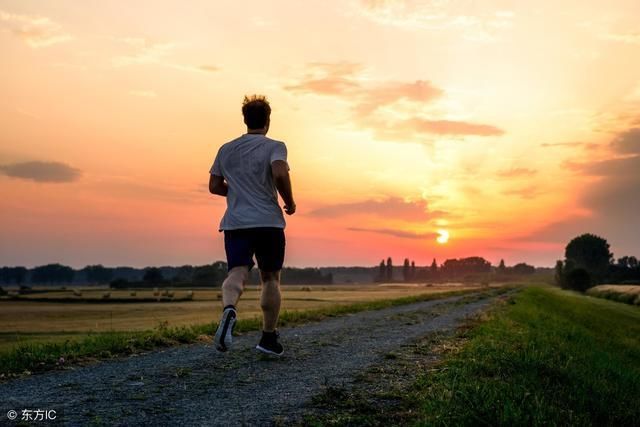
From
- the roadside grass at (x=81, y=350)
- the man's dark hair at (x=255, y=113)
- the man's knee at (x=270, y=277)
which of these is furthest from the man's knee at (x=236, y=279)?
the roadside grass at (x=81, y=350)

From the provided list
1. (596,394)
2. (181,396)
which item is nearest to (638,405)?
(596,394)

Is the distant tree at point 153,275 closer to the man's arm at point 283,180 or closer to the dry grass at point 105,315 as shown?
the dry grass at point 105,315

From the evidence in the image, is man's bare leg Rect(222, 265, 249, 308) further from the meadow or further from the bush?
the bush

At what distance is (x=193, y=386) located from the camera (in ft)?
16.7

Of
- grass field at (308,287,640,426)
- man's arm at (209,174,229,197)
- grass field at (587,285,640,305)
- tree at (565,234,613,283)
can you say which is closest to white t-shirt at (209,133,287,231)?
man's arm at (209,174,229,197)

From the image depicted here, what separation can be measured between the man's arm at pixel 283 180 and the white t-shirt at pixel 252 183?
75 millimetres

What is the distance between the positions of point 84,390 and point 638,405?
6.44 m

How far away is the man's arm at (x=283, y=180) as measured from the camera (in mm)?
6402

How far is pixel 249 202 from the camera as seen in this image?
6469 mm

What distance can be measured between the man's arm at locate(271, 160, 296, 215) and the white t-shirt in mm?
75

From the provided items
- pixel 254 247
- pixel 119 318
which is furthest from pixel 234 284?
pixel 119 318

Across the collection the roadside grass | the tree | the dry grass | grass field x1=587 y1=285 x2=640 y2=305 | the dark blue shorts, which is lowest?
the dry grass

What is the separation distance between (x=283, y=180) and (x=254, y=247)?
84cm

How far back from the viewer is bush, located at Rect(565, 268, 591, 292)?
10434 centimetres
